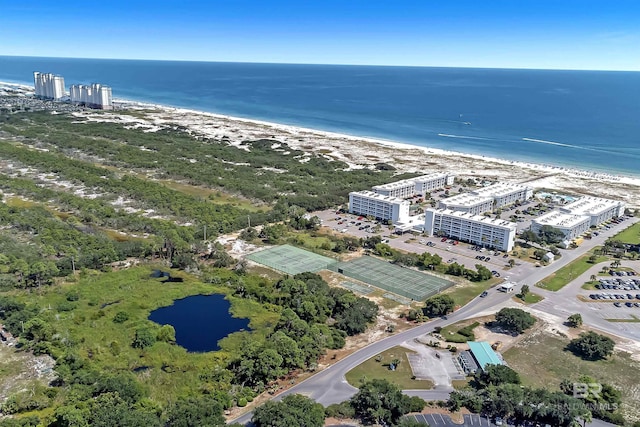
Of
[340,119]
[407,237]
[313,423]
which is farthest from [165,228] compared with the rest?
[340,119]

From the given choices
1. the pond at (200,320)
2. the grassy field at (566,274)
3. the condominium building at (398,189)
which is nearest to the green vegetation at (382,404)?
the pond at (200,320)

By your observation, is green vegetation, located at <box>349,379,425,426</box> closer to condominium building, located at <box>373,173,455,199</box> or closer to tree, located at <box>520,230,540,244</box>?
tree, located at <box>520,230,540,244</box>

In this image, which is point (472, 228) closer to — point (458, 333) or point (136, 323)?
point (458, 333)

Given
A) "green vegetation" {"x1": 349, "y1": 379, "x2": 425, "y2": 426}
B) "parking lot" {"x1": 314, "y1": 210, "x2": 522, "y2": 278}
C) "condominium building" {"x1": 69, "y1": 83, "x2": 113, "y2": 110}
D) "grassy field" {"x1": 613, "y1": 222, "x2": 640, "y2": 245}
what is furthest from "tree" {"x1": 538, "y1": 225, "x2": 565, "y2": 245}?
"condominium building" {"x1": 69, "y1": 83, "x2": 113, "y2": 110}

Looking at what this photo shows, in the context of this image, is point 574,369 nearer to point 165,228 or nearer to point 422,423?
point 422,423

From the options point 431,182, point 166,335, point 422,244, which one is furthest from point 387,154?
point 166,335

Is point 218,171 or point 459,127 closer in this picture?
point 218,171
